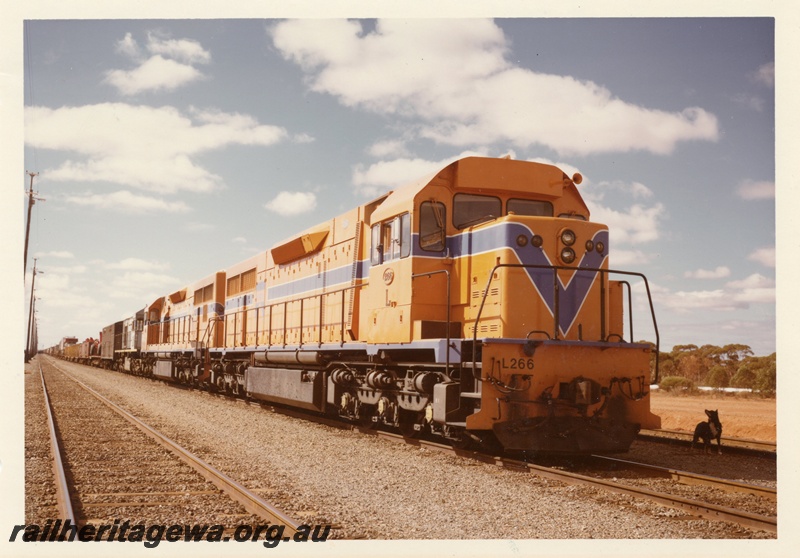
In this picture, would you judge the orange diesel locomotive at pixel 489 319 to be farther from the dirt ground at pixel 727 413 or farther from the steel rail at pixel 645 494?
the dirt ground at pixel 727 413

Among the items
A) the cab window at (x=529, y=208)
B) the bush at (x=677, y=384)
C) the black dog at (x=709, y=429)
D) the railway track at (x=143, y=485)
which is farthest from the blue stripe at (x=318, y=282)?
the bush at (x=677, y=384)

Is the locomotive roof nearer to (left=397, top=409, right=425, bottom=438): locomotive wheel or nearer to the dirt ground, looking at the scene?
(left=397, top=409, right=425, bottom=438): locomotive wheel

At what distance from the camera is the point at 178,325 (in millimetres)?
21391

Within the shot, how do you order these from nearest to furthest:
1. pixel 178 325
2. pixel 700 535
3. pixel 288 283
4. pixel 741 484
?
pixel 700 535 → pixel 741 484 → pixel 288 283 → pixel 178 325

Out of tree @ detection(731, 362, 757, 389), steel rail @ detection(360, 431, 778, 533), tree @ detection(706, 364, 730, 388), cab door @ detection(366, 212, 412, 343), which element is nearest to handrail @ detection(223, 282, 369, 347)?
cab door @ detection(366, 212, 412, 343)

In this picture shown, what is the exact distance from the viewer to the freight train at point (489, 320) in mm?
6930

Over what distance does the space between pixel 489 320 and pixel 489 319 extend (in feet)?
0.04

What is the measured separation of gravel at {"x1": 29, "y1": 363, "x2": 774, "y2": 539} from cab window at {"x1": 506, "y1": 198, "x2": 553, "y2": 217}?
2841 millimetres

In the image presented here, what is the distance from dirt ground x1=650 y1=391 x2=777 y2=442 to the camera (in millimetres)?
11531

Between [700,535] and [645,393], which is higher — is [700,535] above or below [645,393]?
below

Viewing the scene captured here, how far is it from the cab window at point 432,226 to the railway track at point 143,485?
3310mm
